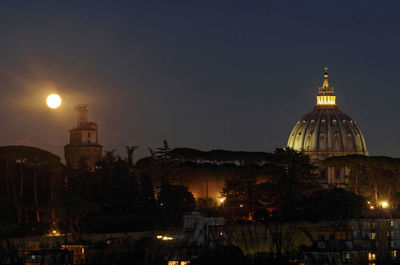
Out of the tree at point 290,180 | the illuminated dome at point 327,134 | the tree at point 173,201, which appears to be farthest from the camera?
the illuminated dome at point 327,134

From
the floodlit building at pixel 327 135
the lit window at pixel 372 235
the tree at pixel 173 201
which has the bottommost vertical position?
the lit window at pixel 372 235

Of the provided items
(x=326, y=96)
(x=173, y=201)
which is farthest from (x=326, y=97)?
(x=173, y=201)

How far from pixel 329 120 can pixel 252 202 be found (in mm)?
88314

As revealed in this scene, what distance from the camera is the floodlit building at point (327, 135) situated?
493 ft

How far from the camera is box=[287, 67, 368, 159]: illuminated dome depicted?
15025 centimetres

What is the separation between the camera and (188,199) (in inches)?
2788

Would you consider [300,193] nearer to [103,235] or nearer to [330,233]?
[330,233]

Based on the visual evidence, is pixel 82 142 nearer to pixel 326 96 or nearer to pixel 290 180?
pixel 290 180

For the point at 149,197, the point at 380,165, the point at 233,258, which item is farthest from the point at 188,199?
the point at 233,258

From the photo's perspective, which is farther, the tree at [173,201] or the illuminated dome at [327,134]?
the illuminated dome at [327,134]

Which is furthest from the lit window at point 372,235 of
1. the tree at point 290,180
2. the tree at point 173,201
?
the tree at point 173,201

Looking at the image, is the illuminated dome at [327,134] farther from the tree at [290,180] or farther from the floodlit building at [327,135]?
the tree at [290,180]

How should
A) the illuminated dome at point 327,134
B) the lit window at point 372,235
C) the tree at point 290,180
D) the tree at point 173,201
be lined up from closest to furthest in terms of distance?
1. the lit window at point 372,235
2. the tree at point 173,201
3. the tree at point 290,180
4. the illuminated dome at point 327,134

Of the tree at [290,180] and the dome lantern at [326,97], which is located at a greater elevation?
the dome lantern at [326,97]
